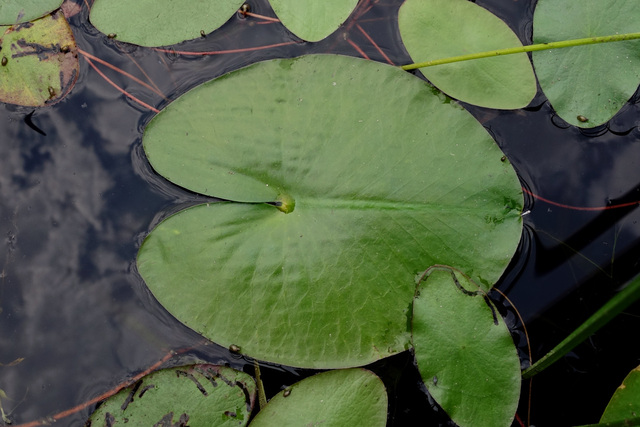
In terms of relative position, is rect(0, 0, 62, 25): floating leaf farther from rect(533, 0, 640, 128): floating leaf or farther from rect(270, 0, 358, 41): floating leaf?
rect(533, 0, 640, 128): floating leaf

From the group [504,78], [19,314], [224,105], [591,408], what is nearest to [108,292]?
[19,314]

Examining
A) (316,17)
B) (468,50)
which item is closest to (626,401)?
(468,50)

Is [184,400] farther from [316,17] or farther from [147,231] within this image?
[316,17]

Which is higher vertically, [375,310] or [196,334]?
[375,310]

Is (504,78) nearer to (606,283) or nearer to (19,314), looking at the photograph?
(606,283)

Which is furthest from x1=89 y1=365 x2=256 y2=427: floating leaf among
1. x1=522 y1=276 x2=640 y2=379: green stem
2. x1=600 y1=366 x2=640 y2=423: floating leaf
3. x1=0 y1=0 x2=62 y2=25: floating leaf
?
x1=0 y1=0 x2=62 y2=25: floating leaf

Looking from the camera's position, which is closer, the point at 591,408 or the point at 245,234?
the point at 245,234
